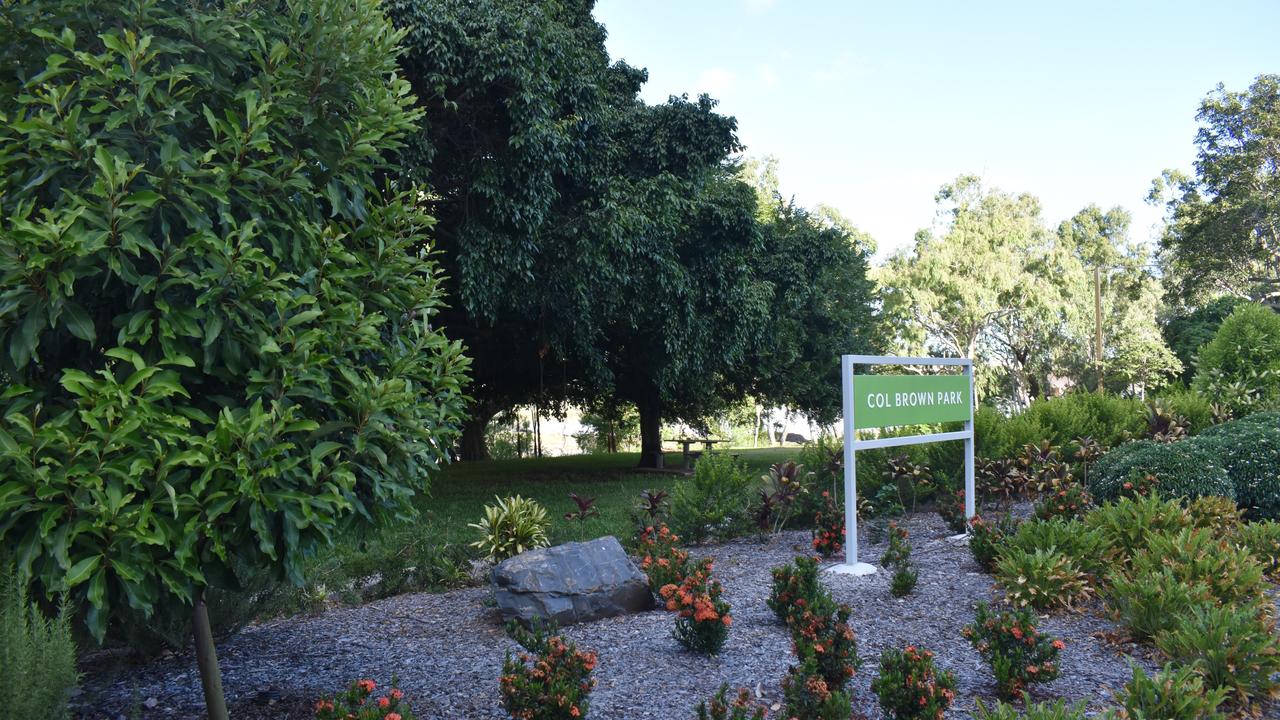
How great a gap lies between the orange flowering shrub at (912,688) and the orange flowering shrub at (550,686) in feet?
3.99

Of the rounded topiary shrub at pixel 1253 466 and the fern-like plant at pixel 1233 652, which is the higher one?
the rounded topiary shrub at pixel 1253 466

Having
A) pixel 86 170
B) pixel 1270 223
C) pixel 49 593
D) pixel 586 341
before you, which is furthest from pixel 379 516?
pixel 1270 223

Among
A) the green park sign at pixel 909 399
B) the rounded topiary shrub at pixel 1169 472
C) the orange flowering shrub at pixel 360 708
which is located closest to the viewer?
the orange flowering shrub at pixel 360 708

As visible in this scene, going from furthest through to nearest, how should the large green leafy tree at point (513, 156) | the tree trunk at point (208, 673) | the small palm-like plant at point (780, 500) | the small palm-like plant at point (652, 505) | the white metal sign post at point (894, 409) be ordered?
1. the large green leafy tree at point (513, 156)
2. the small palm-like plant at point (652, 505)
3. the small palm-like plant at point (780, 500)
4. the white metal sign post at point (894, 409)
5. the tree trunk at point (208, 673)

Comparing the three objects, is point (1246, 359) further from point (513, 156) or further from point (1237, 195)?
point (1237, 195)

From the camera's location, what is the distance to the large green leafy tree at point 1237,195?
88.3ft

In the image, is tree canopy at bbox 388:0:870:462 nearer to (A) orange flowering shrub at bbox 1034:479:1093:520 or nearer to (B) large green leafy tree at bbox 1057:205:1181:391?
(A) orange flowering shrub at bbox 1034:479:1093:520

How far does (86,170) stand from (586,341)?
9293 millimetres

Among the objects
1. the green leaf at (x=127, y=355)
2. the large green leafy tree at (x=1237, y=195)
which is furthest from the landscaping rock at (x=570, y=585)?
the large green leafy tree at (x=1237, y=195)

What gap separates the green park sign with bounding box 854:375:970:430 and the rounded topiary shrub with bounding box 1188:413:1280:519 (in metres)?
2.17

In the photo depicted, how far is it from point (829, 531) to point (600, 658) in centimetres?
316

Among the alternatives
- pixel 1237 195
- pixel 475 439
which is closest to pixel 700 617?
pixel 475 439

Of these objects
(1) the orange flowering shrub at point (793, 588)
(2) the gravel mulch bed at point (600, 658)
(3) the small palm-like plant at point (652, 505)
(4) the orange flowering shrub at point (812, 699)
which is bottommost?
(2) the gravel mulch bed at point (600, 658)

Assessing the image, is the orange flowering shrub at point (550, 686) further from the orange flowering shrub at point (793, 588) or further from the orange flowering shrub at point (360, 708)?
the orange flowering shrub at point (793, 588)
